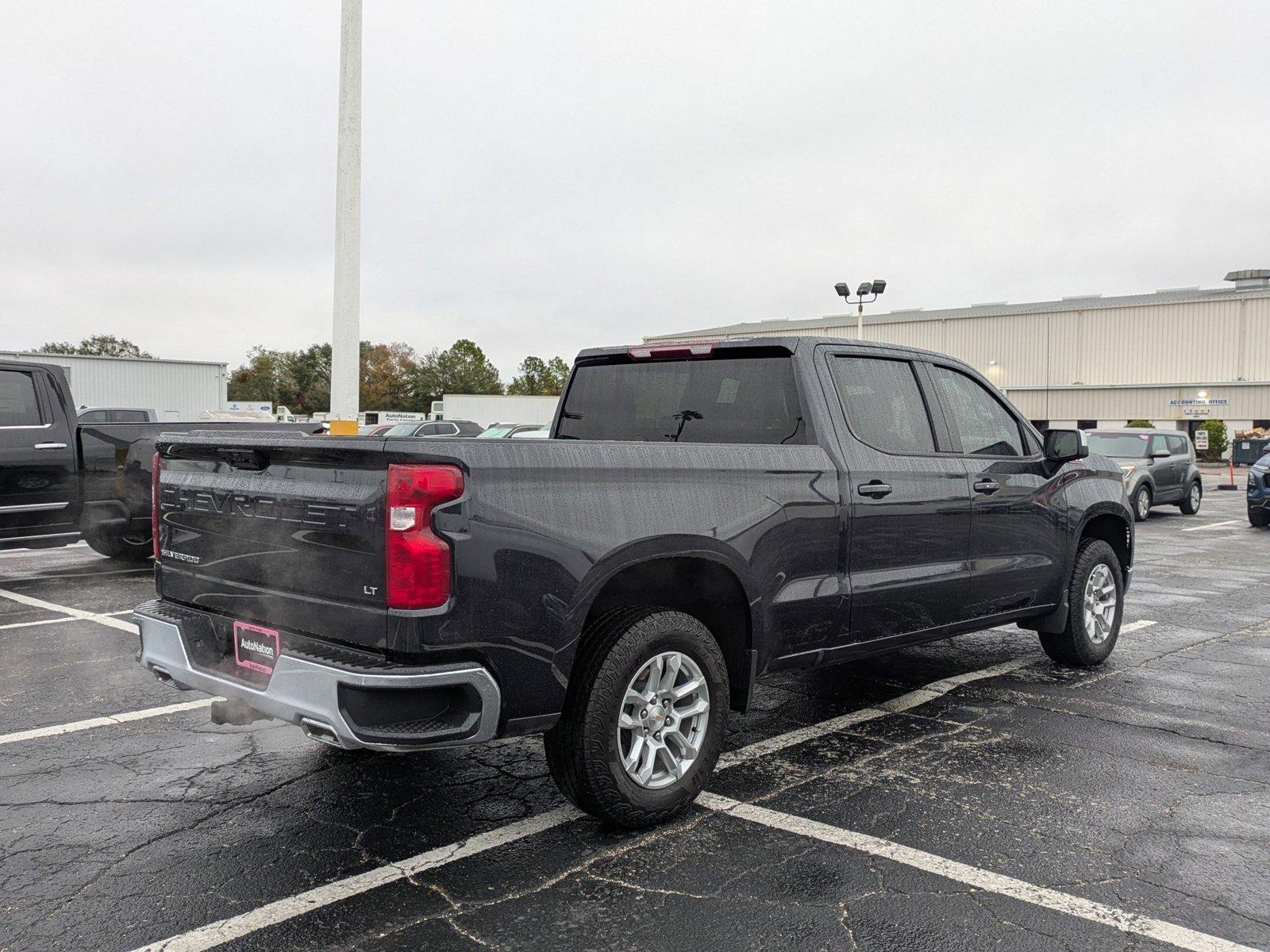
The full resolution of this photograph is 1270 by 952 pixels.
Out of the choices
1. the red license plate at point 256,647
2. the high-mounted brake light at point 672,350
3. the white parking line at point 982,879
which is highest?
the high-mounted brake light at point 672,350

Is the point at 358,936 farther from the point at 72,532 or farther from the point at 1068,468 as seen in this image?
the point at 72,532

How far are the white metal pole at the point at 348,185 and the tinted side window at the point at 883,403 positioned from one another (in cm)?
1132

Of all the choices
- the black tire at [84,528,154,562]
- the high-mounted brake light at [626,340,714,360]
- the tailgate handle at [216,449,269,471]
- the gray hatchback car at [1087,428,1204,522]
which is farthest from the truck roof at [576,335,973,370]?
the gray hatchback car at [1087,428,1204,522]

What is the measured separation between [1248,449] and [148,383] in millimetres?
42730

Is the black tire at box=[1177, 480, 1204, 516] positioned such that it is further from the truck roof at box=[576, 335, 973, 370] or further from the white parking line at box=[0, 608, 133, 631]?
the white parking line at box=[0, 608, 133, 631]

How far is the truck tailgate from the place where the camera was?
3.40 metres

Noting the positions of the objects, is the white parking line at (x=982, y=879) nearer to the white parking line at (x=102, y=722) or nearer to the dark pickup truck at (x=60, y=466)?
the white parking line at (x=102, y=722)

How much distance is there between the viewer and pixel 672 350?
504 cm

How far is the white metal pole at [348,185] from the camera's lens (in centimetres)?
1536

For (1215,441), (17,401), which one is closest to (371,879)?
(17,401)

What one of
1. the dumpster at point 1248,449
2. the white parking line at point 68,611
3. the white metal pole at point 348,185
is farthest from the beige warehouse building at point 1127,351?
the white parking line at point 68,611

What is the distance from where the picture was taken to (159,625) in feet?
13.6

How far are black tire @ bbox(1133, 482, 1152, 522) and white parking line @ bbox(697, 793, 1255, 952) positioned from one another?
53.6 ft

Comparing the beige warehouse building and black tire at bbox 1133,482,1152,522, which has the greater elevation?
the beige warehouse building
